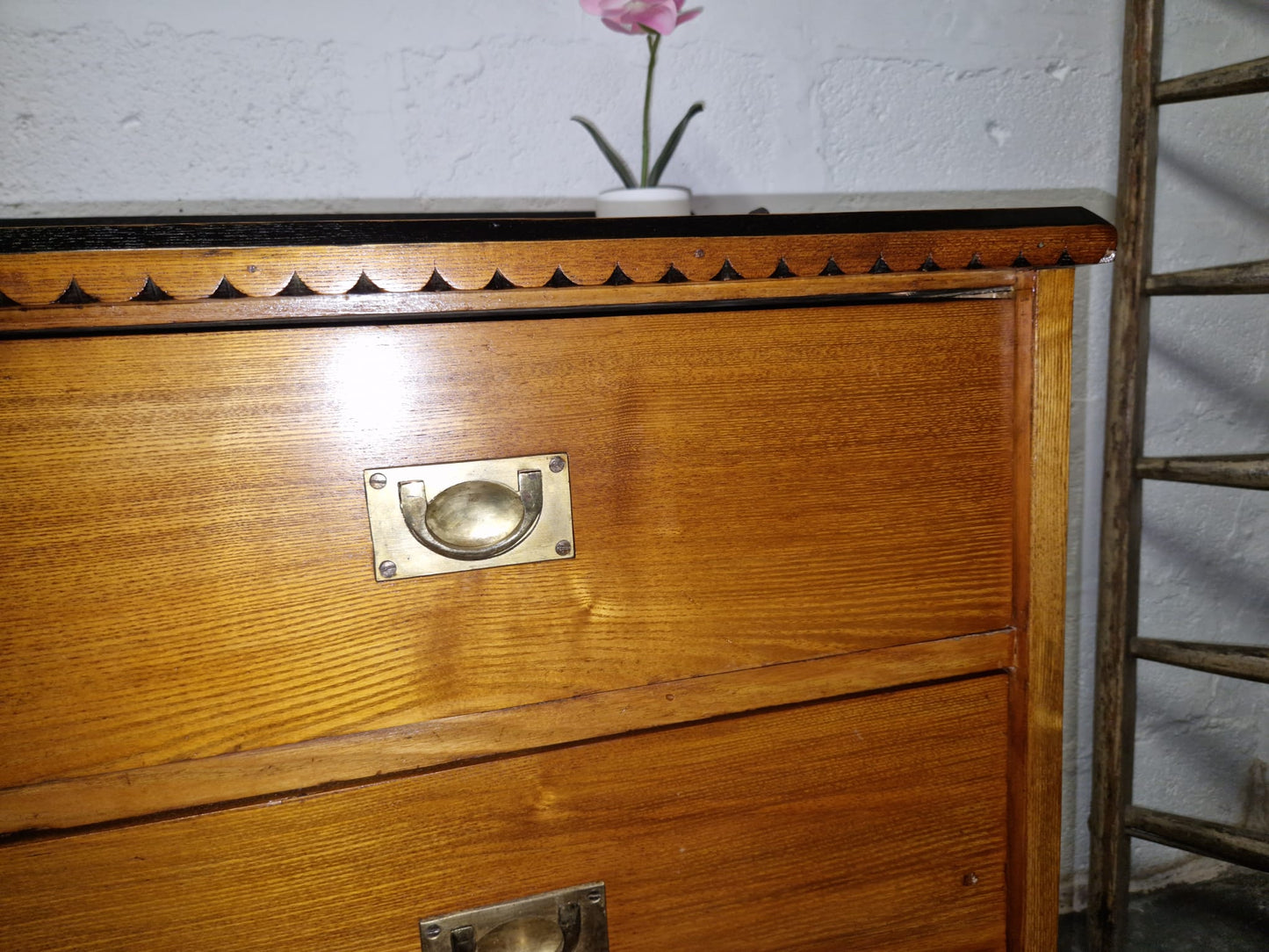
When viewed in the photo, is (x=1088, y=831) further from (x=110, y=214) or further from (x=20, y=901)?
(x=110, y=214)

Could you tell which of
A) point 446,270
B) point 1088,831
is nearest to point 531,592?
point 446,270

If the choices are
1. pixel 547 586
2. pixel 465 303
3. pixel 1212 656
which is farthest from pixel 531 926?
pixel 1212 656

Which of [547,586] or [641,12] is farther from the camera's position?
[641,12]

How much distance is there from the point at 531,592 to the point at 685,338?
19 centimetres

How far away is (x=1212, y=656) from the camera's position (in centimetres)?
111

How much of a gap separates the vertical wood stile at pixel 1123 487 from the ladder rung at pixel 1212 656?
44 millimetres

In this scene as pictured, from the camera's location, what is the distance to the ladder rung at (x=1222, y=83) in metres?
1.06

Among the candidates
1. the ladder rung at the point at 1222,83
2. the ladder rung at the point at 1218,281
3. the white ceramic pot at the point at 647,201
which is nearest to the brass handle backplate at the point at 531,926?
the white ceramic pot at the point at 647,201

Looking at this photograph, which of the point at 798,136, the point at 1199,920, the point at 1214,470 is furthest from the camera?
the point at 1199,920

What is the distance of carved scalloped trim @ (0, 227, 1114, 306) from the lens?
1.48 ft

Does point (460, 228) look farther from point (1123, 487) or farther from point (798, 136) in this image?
point (1123, 487)

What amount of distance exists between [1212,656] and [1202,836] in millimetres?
246

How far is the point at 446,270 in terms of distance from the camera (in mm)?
494

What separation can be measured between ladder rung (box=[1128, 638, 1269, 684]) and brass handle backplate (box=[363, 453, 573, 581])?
3.19 ft
